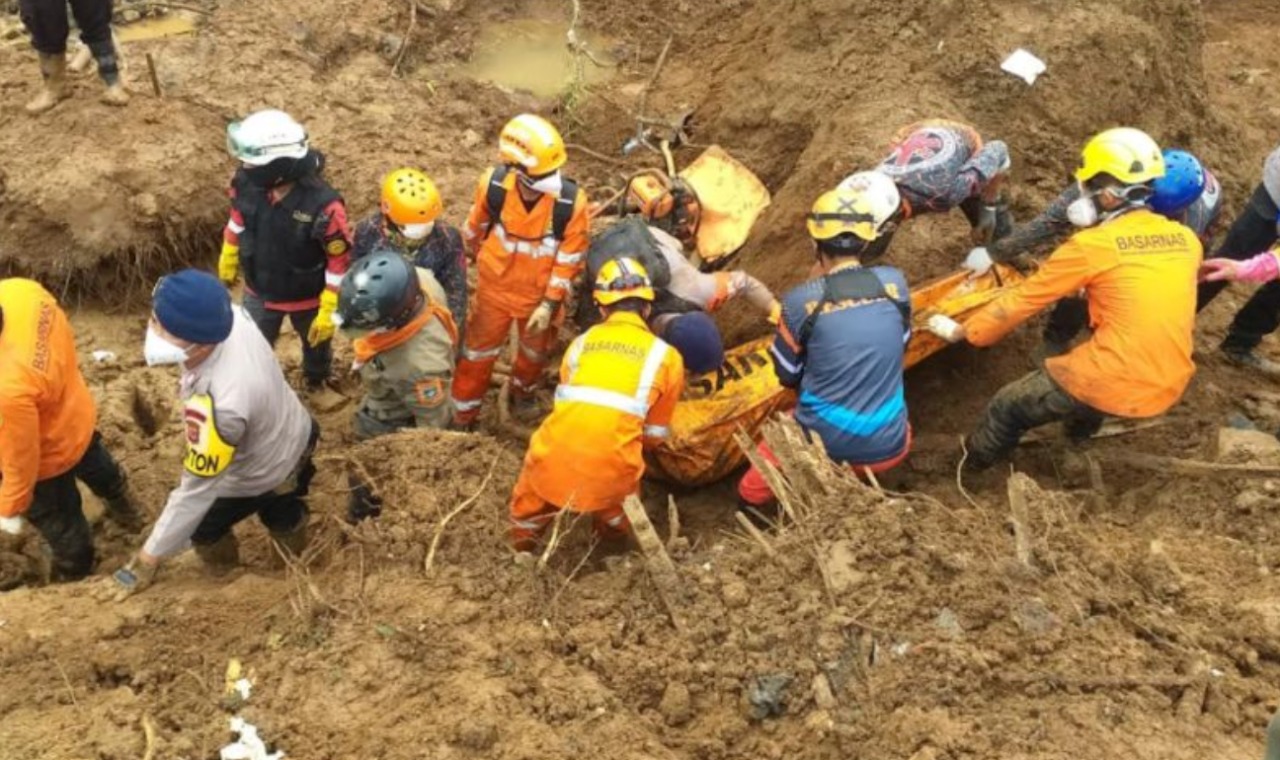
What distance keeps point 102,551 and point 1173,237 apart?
5.65 meters

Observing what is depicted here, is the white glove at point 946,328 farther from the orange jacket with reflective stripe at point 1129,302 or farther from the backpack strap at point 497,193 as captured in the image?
the backpack strap at point 497,193

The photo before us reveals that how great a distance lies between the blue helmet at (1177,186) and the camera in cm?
507

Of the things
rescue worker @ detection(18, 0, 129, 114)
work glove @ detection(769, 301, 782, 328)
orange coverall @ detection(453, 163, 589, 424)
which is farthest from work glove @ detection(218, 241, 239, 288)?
work glove @ detection(769, 301, 782, 328)

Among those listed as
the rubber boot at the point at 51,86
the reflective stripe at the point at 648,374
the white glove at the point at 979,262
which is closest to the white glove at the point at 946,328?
the white glove at the point at 979,262

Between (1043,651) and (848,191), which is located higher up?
(848,191)

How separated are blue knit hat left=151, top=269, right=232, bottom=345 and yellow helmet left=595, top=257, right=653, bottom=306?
1.56 m

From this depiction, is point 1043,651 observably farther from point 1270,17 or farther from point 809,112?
point 1270,17

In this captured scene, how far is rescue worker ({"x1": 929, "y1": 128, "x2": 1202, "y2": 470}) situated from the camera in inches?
184

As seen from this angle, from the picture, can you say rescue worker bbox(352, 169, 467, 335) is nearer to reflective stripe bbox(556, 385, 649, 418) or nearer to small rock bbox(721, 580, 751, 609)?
reflective stripe bbox(556, 385, 649, 418)

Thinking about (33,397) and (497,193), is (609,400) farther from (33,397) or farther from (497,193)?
(33,397)

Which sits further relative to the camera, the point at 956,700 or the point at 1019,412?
the point at 1019,412

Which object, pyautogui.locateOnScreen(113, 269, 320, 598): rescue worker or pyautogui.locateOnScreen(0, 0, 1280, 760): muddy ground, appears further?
pyautogui.locateOnScreen(113, 269, 320, 598): rescue worker

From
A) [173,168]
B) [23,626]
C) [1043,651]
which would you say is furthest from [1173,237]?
[173,168]

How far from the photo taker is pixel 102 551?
215 inches
